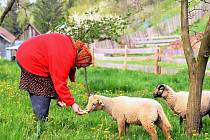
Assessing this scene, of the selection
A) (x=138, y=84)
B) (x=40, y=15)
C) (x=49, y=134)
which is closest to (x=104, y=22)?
(x=138, y=84)

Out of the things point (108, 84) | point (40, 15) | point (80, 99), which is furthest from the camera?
point (40, 15)

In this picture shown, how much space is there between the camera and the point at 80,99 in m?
10.4

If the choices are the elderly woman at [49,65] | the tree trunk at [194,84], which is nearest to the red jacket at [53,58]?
the elderly woman at [49,65]

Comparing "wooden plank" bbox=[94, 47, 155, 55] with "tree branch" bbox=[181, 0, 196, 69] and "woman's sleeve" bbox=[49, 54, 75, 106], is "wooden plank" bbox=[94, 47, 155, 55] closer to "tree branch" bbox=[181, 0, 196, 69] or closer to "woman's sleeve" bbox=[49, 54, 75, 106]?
"tree branch" bbox=[181, 0, 196, 69]

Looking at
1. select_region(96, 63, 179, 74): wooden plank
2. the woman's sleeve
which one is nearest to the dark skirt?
the woman's sleeve

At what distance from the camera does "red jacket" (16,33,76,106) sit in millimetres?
5953

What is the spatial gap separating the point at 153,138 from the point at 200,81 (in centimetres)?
122

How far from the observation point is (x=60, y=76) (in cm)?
595

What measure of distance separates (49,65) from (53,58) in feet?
0.43

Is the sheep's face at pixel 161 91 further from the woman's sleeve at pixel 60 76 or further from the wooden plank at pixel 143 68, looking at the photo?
the wooden plank at pixel 143 68

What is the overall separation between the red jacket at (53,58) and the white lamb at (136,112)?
1079 millimetres

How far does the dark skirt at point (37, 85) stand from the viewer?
6.45 metres

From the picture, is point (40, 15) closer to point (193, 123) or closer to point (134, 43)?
point (134, 43)

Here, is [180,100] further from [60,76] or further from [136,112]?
[60,76]
